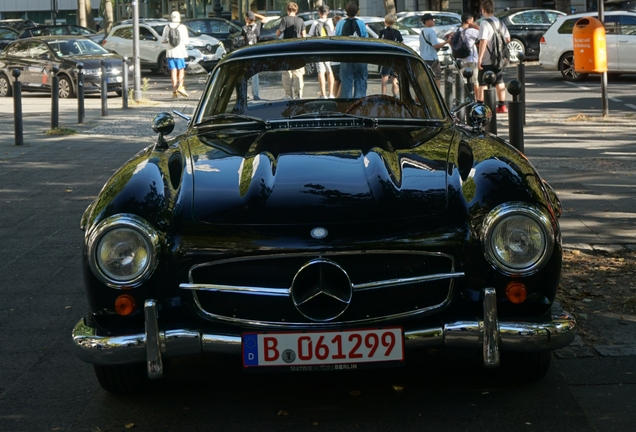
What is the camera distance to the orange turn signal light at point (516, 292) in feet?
13.3

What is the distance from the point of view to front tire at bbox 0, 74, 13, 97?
24.0m

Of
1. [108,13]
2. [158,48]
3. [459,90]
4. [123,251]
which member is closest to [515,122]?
[123,251]

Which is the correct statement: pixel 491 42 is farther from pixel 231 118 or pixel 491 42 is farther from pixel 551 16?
pixel 551 16

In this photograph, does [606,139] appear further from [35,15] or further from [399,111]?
[35,15]

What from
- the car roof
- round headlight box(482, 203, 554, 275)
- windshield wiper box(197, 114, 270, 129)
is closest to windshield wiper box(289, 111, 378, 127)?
windshield wiper box(197, 114, 270, 129)

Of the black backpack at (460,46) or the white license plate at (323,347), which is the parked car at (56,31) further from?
the white license plate at (323,347)

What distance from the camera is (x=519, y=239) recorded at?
407 cm

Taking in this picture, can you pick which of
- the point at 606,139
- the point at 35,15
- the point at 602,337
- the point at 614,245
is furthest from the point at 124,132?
the point at 35,15

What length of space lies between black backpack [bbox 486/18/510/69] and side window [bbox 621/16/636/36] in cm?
659

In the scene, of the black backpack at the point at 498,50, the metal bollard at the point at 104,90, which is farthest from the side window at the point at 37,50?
the black backpack at the point at 498,50

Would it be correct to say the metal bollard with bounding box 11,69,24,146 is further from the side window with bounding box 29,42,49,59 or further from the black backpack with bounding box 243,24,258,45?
the side window with bounding box 29,42,49,59

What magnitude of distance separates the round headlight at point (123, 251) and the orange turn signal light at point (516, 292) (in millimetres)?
1414

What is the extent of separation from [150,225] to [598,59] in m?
12.0

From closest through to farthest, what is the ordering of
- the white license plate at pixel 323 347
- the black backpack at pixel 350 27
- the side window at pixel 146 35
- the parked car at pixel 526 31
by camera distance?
the white license plate at pixel 323 347, the black backpack at pixel 350 27, the parked car at pixel 526 31, the side window at pixel 146 35
